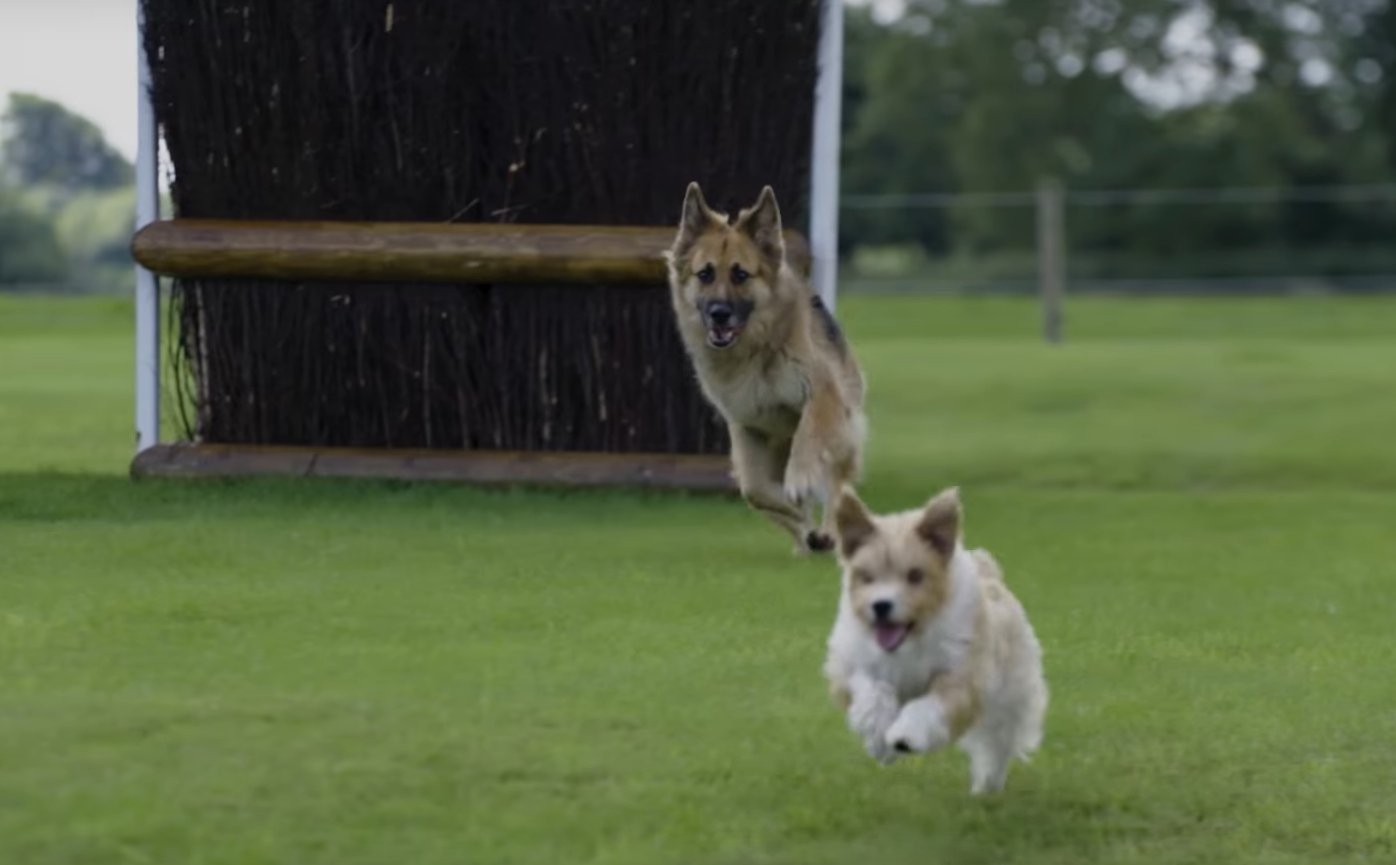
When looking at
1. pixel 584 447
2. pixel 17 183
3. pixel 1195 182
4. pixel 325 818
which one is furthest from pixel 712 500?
pixel 1195 182

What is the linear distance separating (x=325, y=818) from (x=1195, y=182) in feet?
181

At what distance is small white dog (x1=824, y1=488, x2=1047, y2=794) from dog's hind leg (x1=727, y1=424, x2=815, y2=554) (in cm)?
361

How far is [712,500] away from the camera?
11.6 metres

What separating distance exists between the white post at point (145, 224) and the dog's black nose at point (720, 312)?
3426 mm

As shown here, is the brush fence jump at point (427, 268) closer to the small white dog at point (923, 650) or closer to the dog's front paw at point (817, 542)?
the dog's front paw at point (817, 542)

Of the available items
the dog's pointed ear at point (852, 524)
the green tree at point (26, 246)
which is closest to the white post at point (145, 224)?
the dog's pointed ear at point (852, 524)

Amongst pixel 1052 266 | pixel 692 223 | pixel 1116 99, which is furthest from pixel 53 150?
pixel 1116 99

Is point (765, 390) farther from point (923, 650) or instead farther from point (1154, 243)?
point (1154, 243)

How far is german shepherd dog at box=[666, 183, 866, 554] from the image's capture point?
966 centimetres

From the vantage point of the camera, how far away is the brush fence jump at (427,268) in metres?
11.5

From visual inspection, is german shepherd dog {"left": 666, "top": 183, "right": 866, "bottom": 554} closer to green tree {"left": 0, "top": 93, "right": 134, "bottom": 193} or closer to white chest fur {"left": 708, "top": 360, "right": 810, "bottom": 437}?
white chest fur {"left": 708, "top": 360, "right": 810, "bottom": 437}

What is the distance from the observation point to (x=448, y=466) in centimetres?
1159

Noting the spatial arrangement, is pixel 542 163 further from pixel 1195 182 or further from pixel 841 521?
pixel 1195 182

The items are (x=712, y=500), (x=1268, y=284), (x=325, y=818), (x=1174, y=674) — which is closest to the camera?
(x=325, y=818)
